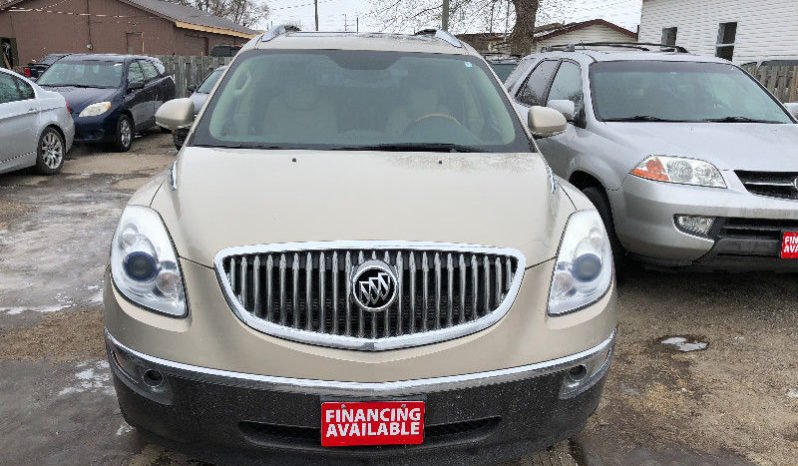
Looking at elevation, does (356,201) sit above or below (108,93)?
above

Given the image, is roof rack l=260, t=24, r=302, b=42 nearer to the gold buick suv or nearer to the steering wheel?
the steering wheel

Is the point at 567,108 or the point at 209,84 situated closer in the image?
the point at 567,108

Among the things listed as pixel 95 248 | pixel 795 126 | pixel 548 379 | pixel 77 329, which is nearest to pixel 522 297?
pixel 548 379

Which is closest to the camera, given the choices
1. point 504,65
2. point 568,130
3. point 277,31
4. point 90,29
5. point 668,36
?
point 277,31

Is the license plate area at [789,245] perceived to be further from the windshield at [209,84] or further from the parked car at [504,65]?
the windshield at [209,84]

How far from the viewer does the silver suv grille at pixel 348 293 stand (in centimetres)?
210

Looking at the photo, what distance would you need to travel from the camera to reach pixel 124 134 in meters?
12.1

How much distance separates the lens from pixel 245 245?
2.15m

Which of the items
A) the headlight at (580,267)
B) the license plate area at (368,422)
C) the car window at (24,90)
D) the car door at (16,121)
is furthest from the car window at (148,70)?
the license plate area at (368,422)

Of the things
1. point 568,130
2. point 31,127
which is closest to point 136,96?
point 31,127

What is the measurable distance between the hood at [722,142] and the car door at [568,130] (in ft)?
1.00

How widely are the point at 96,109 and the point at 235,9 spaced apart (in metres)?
52.9

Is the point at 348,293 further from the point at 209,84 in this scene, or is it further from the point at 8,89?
the point at 209,84

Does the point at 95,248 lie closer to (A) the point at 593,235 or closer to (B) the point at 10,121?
(B) the point at 10,121
